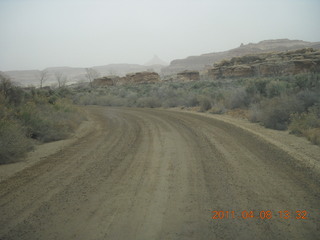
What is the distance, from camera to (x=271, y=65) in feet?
161

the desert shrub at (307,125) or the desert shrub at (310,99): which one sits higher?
the desert shrub at (310,99)

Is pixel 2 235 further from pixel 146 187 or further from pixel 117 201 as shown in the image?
pixel 146 187

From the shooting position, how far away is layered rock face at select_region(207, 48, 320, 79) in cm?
A: 4478

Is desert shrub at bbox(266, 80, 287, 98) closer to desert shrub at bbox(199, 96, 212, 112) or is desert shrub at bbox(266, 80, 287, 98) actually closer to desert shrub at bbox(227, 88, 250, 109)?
desert shrub at bbox(227, 88, 250, 109)

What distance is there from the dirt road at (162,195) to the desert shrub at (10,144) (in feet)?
2.98

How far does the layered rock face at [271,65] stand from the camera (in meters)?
44.8

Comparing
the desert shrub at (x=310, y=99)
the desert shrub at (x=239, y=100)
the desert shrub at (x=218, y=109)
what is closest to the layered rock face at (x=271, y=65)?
the desert shrub at (x=239, y=100)

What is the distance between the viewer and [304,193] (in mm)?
A: 4457

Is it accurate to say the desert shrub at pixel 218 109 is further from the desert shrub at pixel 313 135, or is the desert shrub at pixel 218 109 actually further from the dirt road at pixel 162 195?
the dirt road at pixel 162 195
